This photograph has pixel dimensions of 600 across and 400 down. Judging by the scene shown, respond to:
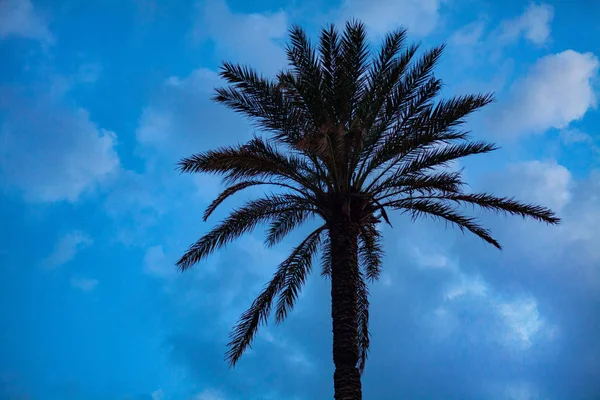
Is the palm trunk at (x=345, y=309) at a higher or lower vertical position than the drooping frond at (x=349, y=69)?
lower

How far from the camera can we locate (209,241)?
51.0ft

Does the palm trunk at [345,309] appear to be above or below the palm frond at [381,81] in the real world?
below

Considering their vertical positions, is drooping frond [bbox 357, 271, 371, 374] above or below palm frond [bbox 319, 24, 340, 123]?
below

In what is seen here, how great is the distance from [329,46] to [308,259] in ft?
17.0

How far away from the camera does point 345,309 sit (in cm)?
1383

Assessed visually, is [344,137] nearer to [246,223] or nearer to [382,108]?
[382,108]

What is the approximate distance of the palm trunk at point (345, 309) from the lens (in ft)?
43.3

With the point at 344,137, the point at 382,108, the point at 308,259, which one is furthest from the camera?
the point at 308,259

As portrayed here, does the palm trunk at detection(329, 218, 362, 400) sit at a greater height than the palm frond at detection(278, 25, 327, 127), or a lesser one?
lesser

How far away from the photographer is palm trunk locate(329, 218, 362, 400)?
13.2m

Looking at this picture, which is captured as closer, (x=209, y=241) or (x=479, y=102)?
(x=479, y=102)

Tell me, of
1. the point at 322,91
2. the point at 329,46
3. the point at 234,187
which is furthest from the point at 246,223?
the point at 329,46

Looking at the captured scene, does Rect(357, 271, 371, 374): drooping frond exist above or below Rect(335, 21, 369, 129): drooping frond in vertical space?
below

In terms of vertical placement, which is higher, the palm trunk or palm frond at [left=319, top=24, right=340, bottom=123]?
palm frond at [left=319, top=24, right=340, bottom=123]
